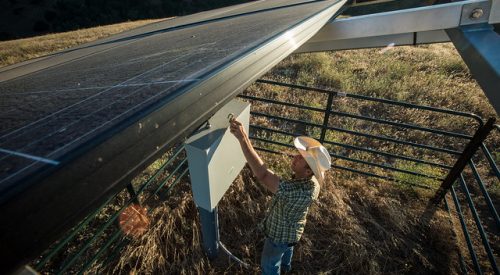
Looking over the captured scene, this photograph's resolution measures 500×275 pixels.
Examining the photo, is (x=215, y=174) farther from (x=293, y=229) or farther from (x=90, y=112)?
(x=90, y=112)

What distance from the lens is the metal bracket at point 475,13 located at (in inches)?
94.7

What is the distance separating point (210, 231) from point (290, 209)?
1165 mm

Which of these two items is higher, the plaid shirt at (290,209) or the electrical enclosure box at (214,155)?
the electrical enclosure box at (214,155)

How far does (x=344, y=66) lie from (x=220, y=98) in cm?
1000

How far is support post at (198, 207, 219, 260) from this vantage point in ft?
9.88

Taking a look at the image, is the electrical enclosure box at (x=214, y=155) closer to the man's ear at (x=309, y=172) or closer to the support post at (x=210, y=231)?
the support post at (x=210, y=231)

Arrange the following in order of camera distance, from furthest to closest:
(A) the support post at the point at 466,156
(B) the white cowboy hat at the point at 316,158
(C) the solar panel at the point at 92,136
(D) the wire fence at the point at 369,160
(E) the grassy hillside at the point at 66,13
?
(E) the grassy hillside at the point at 66,13 → (D) the wire fence at the point at 369,160 → (A) the support post at the point at 466,156 → (B) the white cowboy hat at the point at 316,158 → (C) the solar panel at the point at 92,136

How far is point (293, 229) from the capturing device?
2.76 m

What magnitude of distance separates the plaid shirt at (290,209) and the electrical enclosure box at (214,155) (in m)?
0.55

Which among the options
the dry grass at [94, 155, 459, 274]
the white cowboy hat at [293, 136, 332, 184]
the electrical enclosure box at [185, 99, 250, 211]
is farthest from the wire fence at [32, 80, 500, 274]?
the white cowboy hat at [293, 136, 332, 184]

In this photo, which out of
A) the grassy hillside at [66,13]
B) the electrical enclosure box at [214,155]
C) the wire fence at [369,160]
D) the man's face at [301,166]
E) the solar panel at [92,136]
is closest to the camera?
the solar panel at [92,136]

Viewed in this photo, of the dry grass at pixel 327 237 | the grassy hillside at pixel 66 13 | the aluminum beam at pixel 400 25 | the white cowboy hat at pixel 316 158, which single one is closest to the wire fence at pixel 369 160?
the dry grass at pixel 327 237

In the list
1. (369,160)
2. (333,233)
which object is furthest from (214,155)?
(369,160)

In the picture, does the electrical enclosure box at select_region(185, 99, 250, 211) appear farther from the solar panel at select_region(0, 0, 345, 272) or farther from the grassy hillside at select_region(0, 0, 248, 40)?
the grassy hillside at select_region(0, 0, 248, 40)
